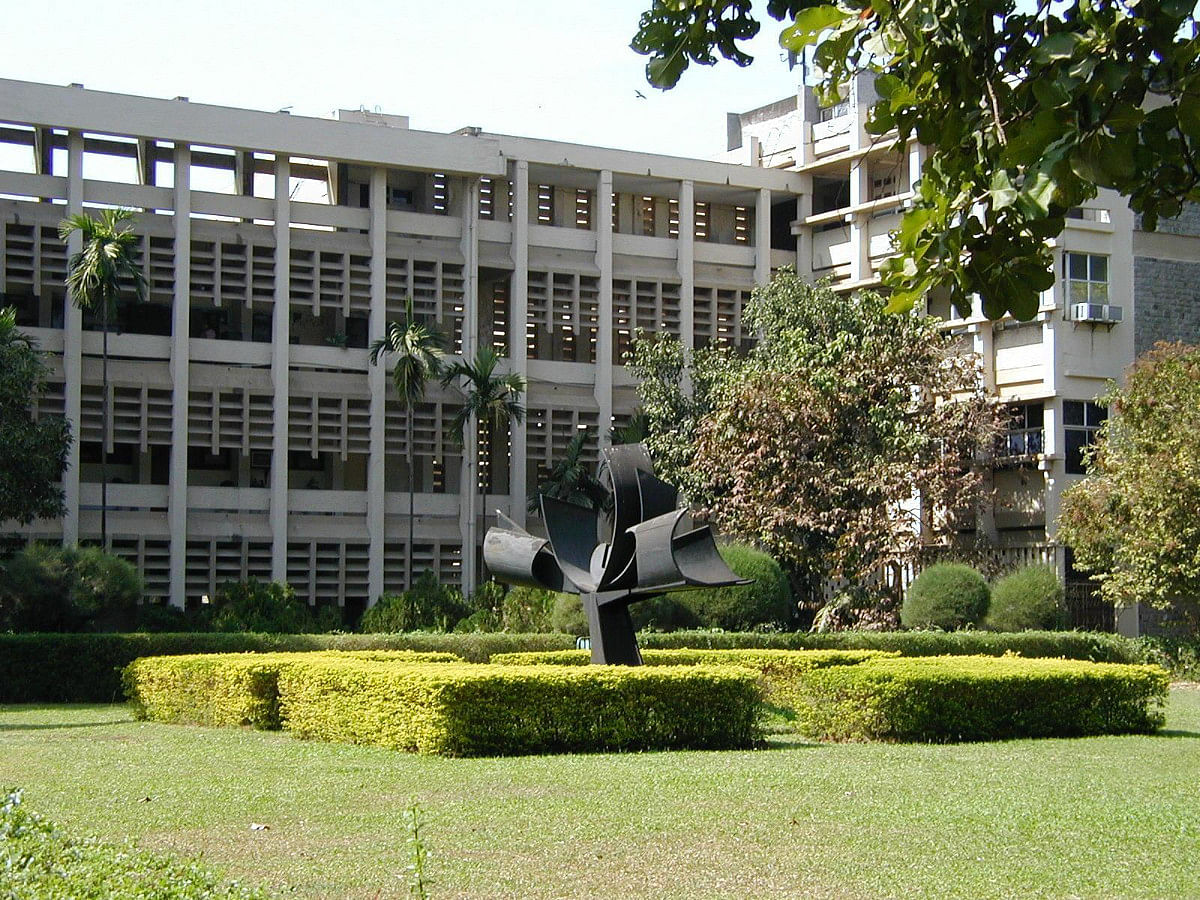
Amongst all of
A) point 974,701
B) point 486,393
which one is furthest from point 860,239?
point 974,701

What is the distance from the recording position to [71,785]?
12.0m

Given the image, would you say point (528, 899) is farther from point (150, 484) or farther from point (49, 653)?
point (150, 484)

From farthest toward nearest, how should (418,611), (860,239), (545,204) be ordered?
(545,204), (860,239), (418,611)

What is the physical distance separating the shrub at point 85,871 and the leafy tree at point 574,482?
2879 centimetres

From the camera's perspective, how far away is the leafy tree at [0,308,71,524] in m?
30.5

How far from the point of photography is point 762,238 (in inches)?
1663

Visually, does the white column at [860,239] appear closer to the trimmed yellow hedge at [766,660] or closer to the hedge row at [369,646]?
the hedge row at [369,646]

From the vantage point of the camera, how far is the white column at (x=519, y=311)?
3906cm

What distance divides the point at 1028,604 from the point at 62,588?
60.7ft

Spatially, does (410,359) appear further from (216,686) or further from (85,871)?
(85,871)

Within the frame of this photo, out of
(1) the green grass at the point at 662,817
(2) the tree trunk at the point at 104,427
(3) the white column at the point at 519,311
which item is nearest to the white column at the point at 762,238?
(3) the white column at the point at 519,311

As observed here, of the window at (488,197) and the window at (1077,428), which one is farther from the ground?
the window at (488,197)

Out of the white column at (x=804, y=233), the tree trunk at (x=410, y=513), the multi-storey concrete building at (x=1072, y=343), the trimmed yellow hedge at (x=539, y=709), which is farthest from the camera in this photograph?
the white column at (x=804, y=233)

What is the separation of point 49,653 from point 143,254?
1463 cm
